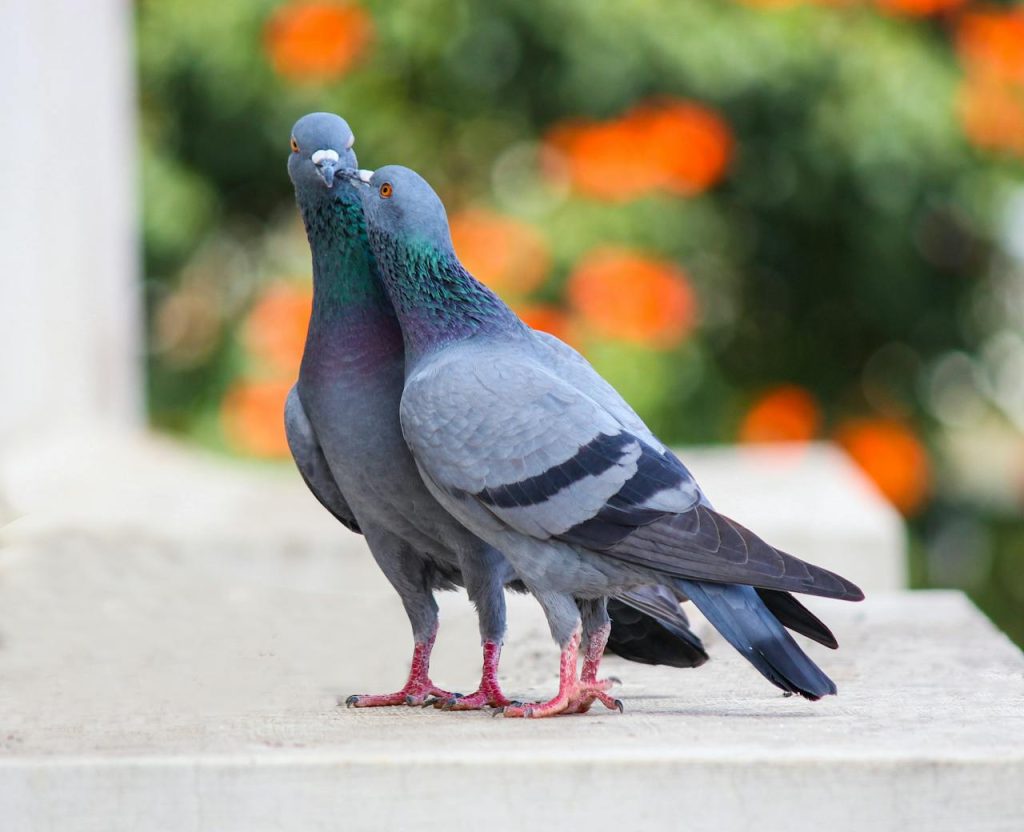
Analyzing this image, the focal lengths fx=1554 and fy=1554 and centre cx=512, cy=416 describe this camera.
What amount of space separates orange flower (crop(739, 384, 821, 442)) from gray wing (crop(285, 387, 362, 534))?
191 inches

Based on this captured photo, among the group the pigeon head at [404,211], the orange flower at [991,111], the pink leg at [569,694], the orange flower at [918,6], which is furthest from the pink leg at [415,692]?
the orange flower at [991,111]

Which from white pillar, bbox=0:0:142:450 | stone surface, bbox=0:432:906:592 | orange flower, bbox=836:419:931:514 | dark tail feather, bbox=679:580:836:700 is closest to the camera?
dark tail feather, bbox=679:580:836:700

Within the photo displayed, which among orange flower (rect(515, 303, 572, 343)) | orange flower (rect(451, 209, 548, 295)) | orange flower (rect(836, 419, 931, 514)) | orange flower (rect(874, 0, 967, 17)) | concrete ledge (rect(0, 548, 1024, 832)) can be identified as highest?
orange flower (rect(874, 0, 967, 17))

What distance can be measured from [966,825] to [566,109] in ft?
17.3

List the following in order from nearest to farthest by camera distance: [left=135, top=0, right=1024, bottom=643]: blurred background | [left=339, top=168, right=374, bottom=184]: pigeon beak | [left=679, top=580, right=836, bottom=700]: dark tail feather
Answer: [left=679, top=580, right=836, bottom=700]: dark tail feather → [left=339, top=168, right=374, bottom=184]: pigeon beak → [left=135, top=0, right=1024, bottom=643]: blurred background

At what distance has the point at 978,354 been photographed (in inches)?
316

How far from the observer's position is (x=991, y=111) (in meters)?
7.14

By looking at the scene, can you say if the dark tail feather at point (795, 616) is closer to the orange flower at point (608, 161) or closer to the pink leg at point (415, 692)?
the pink leg at point (415, 692)

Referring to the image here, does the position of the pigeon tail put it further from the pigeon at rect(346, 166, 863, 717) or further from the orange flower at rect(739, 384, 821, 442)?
the orange flower at rect(739, 384, 821, 442)

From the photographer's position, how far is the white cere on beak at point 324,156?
2975 millimetres

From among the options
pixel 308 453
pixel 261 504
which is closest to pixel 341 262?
pixel 308 453

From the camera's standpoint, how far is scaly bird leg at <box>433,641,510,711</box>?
307 cm

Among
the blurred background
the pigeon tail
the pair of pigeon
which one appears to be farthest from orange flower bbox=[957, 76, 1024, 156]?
the pair of pigeon

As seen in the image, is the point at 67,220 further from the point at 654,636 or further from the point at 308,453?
the point at 654,636
